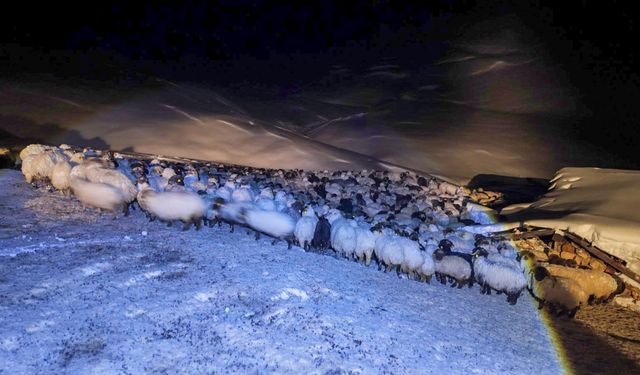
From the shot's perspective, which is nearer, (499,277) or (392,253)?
(499,277)

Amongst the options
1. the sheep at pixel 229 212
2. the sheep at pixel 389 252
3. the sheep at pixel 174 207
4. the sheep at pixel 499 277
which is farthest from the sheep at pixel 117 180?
the sheep at pixel 499 277

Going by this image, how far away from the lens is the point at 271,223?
3.49 meters

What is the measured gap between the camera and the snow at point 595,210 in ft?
11.3

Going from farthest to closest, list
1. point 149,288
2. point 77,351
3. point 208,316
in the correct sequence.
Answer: point 149,288 < point 208,316 < point 77,351

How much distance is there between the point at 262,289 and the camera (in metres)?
2.76

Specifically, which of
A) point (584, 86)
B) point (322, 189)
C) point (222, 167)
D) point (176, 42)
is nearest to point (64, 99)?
point (222, 167)

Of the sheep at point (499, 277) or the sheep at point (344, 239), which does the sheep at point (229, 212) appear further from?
the sheep at point (499, 277)

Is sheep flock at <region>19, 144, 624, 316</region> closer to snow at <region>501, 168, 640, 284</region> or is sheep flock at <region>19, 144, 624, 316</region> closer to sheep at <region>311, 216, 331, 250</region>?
sheep at <region>311, 216, 331, 250</region>

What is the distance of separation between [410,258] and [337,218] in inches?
28.4

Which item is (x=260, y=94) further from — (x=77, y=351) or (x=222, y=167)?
(x=77, y=351)

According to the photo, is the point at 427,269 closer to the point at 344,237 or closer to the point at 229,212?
the point at 344,237

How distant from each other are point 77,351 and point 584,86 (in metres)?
13.8

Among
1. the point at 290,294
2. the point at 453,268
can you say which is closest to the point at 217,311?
the point at 290,294

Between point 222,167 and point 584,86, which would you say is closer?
point 222,167
